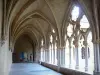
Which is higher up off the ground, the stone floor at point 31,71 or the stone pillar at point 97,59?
the stone pillar at point 97,59

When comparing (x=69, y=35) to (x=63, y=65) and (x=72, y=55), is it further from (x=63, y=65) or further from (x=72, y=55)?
(x=63, y=65)

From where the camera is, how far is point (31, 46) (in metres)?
26.2

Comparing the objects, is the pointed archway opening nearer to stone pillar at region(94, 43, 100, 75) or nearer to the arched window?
the arched window

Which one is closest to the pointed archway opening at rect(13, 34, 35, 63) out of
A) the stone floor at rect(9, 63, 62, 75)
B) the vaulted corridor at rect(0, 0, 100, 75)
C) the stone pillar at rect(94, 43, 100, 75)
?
the vaulted corridor at rect(0, 0, 100, 75)

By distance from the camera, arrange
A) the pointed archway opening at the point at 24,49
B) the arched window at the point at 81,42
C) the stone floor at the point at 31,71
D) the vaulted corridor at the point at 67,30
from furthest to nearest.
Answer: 1. the pointed archway opening at the point at 24,49
2. the stone floor at the point at 31,71
3. the arched window at the point at 81,42
4. the vaulted corridor at the point at 67,30

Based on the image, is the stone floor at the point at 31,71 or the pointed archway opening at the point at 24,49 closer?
the stone floor at the point at 31,71

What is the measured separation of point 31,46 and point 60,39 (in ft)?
50.7

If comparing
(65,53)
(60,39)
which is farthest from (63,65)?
(60,39)

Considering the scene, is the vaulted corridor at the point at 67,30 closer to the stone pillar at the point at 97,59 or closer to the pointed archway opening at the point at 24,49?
the stone pillar at the point at 97,59

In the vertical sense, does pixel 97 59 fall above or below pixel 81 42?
below

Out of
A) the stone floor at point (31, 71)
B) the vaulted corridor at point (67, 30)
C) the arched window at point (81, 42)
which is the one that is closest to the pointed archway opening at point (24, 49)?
the vaulted corridor at point (67, 30)

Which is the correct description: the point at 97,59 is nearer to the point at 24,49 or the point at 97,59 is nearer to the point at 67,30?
the point at 67,30

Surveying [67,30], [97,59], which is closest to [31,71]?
[67,30]

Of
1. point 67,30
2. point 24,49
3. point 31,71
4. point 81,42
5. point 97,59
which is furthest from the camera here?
point 24,49
